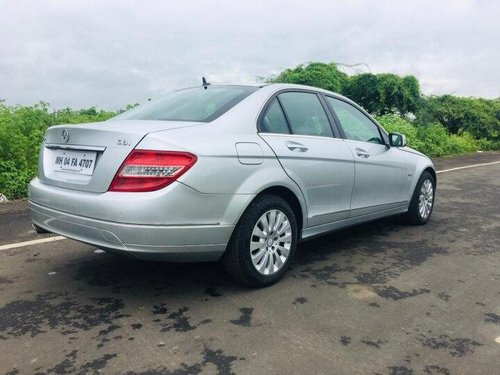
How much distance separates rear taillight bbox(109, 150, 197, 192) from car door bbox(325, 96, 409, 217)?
2021 millimetres

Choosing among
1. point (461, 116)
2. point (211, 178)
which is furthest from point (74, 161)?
point (461, 116)

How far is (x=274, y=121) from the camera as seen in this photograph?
398 centimetres

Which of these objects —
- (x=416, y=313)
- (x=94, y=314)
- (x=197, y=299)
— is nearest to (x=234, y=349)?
(x=197, y=299)

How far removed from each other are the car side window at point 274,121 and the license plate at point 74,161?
1265mm

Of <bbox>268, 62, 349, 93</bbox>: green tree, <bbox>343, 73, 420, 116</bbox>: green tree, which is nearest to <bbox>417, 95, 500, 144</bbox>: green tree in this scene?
<bbox>343, 73, 420, 116</bbox>: green tree

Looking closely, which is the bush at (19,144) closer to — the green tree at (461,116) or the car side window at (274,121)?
the car side window at (274,121)

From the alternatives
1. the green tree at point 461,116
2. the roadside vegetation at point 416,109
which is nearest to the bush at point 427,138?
the roadside vegetation at point 416,109

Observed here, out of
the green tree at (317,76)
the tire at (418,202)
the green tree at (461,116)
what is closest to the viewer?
the tire at (418,202)

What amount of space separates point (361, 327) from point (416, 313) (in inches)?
19.2

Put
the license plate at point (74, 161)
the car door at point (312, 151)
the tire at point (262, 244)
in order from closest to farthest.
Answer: the license plate at point (74, 161) → the tire at point (262, 244) → the car door at point (312, 151)

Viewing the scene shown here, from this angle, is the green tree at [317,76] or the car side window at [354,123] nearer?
the car side window at [354,123]

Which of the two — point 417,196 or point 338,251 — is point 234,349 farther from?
point 417,196

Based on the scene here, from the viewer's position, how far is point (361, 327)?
3.15 meters

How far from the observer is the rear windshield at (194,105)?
148 inches
